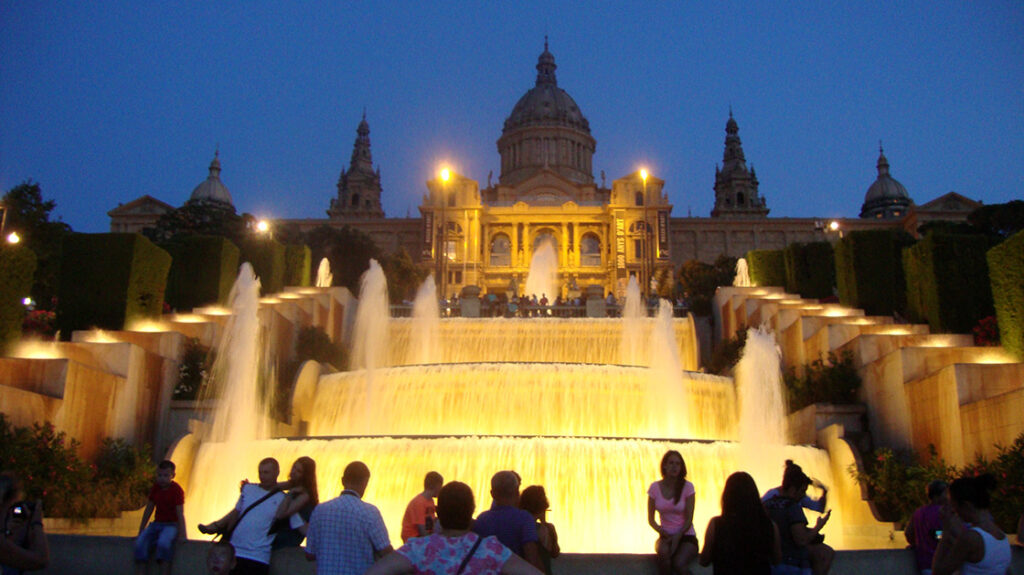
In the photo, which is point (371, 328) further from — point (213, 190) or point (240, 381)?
point (213, 190)

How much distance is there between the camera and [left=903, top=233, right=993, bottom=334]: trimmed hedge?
19422 mm

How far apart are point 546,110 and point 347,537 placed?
321ft

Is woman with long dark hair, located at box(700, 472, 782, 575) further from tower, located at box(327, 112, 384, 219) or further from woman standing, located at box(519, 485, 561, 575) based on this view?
tower, located at box(327, 112, 384, 219)

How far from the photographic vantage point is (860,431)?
1658 cm

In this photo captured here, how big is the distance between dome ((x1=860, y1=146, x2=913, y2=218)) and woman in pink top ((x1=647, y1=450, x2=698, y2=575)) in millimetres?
93502

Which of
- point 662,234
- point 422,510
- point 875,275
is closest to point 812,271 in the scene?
point 875,275

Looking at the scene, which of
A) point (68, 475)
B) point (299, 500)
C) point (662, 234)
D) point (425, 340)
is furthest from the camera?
point (662, 234)

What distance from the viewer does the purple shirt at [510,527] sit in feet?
19.0

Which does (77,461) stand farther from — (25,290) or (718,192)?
(718,192)

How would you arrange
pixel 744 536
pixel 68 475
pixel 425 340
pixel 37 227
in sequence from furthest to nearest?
1. pixel 37 227
2. pixel 425 340
3. pixel 68 475
4. pixel 744 536

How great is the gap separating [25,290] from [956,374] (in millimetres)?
15950

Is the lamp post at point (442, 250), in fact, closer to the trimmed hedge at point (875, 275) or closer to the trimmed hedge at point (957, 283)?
the trimmed hedge at point (875, 275)

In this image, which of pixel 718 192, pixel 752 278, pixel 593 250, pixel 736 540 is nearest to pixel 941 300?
pixel 752 278

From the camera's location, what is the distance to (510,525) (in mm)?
5816
